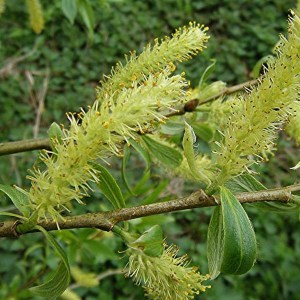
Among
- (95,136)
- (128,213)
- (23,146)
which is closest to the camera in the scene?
(95,136)

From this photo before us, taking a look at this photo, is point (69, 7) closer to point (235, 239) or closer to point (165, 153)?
point (165, 153)

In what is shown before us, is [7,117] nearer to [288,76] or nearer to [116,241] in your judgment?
[116,241]

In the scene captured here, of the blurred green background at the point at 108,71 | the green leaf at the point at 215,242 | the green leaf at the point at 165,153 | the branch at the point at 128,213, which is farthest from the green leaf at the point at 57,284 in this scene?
the blurred green background at the point at 108,71

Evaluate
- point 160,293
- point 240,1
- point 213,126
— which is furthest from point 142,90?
point 240,1

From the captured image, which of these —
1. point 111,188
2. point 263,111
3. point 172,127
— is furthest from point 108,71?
point 263,111

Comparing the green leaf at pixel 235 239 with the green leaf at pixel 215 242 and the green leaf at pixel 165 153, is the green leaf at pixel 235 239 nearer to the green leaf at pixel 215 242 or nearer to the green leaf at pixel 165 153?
the green leaf at pixel 215 242

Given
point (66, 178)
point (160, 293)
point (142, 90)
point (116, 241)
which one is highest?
point (142, 90)
